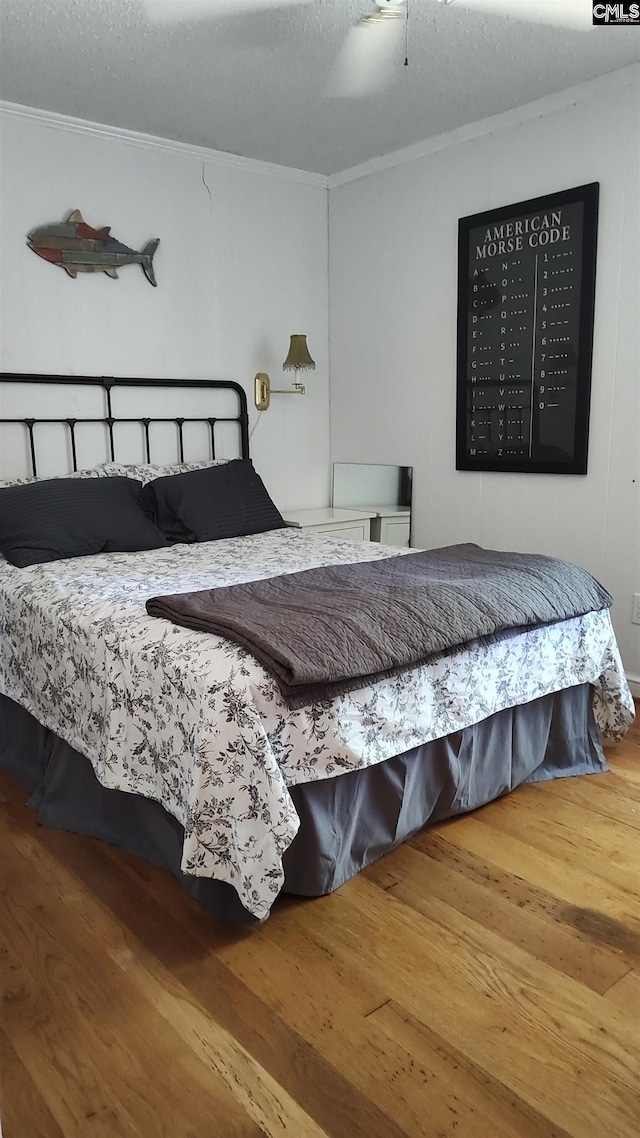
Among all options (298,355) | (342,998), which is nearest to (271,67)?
(298,355)

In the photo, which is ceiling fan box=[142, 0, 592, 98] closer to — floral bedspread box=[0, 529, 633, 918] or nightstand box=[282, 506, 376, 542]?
floral bedspread box=[0, 529, 633, 918]

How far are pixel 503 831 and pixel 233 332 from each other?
8.94 feet

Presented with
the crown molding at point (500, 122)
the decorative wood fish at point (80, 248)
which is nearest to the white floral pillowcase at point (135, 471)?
the decorative wood fish at point (80, 248)

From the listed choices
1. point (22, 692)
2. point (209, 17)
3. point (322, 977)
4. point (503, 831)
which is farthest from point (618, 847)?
point (209, 17)

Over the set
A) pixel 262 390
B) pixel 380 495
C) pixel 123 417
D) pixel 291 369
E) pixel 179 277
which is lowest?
pixel 380 495

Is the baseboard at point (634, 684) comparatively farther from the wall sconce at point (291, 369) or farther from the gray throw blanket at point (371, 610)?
the wall sconce at point (291, 369)

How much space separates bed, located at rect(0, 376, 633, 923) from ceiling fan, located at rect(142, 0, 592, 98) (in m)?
1.74

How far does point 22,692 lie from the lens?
8.09 feet

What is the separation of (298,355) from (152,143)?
1121 millimetres

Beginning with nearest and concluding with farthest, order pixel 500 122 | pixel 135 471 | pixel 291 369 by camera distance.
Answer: pixel 500 122
pixel 135 471
pixel 291 369

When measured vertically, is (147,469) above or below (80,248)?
below

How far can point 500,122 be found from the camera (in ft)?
10.9

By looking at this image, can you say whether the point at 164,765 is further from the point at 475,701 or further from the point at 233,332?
the point at 233,332

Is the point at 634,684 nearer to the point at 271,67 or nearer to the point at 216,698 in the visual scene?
the point at 216,698
